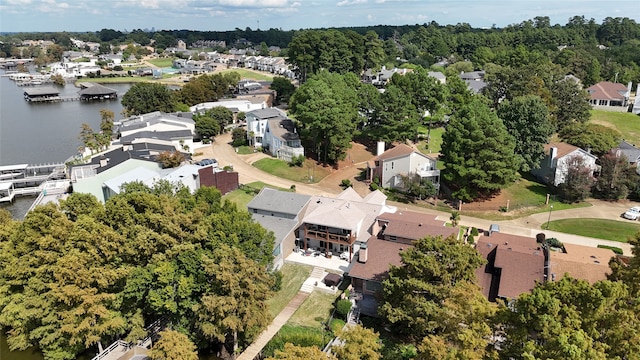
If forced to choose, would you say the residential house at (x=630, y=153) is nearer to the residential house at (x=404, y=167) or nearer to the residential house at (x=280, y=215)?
the residential house at (x=404, y=167)

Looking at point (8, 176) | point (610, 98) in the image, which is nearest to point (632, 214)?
point (610, 98)

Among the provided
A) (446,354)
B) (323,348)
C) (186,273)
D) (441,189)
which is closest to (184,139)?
(441,189)

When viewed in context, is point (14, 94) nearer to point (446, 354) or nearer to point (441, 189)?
point (441, 189)

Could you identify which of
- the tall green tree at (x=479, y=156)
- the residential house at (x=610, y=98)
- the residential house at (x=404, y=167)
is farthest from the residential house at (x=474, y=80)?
the residential house at (x=404, y=167)

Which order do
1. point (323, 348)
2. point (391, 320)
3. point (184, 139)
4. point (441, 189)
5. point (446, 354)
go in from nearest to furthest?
point (446, 354) → point (391, 320) → point (323, 348) → point (441, 189) → point (184, 139)

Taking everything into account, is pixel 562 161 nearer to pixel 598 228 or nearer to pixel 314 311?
pixel 598 228

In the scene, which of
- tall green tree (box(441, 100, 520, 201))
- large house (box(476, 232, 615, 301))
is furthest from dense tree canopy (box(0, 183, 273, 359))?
tall green tree (box(441, 100, 520, 201))
